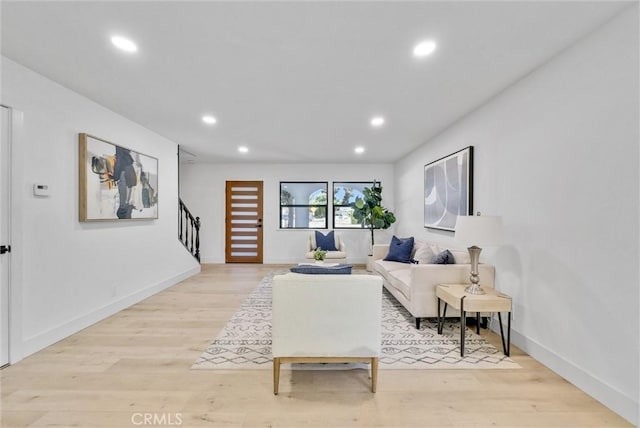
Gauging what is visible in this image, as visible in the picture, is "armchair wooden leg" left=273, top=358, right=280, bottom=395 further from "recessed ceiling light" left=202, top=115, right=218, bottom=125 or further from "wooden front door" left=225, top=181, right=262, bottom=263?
"wooden front door" left=225, top=181, right=262, bottom=263

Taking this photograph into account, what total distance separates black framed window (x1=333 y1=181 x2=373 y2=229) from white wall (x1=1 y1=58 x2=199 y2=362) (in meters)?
4.46

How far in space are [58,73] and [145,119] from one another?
1293 millimetres

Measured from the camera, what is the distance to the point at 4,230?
2.41 metres

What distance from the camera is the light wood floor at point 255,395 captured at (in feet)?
5.89

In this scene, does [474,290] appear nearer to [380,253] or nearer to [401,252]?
[401,252]

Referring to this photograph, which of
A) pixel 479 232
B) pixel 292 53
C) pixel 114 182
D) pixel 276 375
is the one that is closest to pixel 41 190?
pixel 114 182

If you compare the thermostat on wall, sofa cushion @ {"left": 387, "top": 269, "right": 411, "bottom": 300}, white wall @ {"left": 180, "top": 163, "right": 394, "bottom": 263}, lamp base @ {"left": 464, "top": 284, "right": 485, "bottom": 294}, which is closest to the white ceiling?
the thermostat on wall

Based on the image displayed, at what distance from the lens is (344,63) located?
8.02ft

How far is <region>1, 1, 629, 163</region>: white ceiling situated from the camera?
72.0 inches

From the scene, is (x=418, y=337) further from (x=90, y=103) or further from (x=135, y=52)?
(x=90, y=103)

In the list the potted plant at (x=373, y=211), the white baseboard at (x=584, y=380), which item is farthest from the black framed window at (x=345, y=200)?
the white baseboard at (x=584, y=380)

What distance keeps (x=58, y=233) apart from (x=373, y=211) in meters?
5.40

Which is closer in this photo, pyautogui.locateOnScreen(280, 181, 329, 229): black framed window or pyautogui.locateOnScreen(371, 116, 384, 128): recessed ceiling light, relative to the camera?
pyautogui.locateOnScreen(371, 116, 384, 128): recessed ceiling light

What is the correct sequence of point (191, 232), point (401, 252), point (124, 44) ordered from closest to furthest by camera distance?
point (124, 44) < point (401, 252) < point (191, 232)
